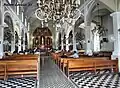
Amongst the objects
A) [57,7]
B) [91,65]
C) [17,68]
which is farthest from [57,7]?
[17,68]

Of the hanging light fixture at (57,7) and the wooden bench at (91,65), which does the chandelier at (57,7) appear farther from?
the wooden bench at (91,65)

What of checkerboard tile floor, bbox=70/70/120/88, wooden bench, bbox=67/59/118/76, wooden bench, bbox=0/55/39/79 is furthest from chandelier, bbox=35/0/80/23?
checkerboard tile floor, bbox=70/70/120/88

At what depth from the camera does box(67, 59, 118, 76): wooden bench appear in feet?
25.7

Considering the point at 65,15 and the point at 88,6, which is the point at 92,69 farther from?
the point at 88,6

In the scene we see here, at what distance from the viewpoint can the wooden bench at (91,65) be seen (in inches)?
308

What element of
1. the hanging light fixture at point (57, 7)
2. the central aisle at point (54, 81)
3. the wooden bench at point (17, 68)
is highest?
the hanging light fixture at point (57, 7)

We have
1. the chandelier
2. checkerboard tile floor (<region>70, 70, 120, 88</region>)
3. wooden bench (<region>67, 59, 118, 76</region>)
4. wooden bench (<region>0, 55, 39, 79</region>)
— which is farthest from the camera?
the chandelier

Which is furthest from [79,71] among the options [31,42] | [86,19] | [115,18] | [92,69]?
[31,42]

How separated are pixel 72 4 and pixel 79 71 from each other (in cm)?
318

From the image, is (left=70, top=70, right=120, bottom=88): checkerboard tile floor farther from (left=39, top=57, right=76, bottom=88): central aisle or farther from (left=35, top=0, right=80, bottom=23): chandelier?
(left=35, top=0, right=80, bottom=23): chandelier

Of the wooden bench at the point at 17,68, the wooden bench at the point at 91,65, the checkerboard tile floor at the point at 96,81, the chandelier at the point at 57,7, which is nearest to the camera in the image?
the checkerboard tile floor at the point at 96,81

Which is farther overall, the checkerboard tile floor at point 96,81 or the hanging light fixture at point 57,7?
the hanging light fixture at point 57,7

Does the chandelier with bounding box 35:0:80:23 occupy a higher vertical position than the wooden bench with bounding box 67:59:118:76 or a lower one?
higher

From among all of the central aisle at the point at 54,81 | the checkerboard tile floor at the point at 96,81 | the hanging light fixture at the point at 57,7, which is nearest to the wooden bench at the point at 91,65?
the checkerboard tile floor at the point at 96,81
